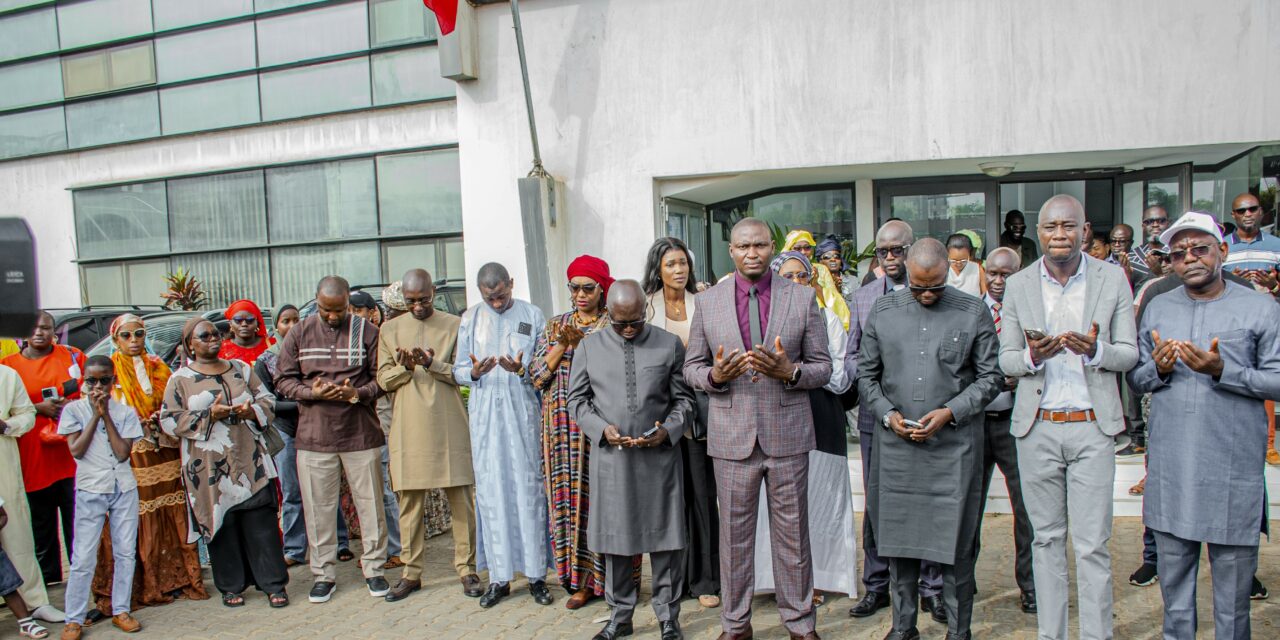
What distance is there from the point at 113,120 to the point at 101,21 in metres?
1.71

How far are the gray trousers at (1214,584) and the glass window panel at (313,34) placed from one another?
12648 millimetres

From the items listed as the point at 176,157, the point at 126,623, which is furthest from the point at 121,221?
the point at 126,623

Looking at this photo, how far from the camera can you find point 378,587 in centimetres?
568

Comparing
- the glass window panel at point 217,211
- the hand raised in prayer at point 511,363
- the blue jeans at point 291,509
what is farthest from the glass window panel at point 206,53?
the hand raised in prayer at point 511,363

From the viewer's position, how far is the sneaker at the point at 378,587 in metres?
5.68

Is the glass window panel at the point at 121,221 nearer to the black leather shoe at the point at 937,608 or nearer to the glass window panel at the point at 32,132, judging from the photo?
the glass window panel at the point at 32,132

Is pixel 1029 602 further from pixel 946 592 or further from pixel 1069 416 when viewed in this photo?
pixel 1069 416

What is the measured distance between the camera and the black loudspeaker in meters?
1.94

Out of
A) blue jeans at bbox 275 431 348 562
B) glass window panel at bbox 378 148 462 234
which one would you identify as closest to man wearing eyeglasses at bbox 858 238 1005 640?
blue jeans at bbox 275 431 348 562

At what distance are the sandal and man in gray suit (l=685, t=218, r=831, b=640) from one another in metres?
4.10

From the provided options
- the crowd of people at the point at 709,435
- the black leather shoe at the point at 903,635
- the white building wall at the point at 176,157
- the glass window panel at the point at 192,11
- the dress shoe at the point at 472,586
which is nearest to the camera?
the crowd of people at the point at 709,435

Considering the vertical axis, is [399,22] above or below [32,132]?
above

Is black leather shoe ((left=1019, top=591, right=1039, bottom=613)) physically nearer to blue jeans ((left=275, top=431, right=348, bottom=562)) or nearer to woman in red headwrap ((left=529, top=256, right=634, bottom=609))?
woman in red headwrap ((left=529, top=256, right=634, bottom=609))

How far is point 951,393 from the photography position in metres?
4.13
